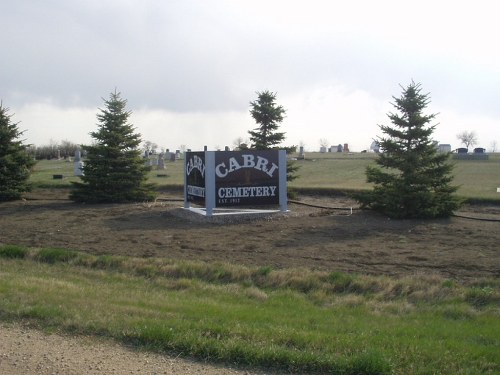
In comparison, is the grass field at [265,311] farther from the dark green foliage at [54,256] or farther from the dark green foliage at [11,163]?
the dark green foliage at [11,163]

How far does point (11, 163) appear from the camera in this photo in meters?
25.1

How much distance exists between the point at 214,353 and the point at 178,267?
5.91 metres

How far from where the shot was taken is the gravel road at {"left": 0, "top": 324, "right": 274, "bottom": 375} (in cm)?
551

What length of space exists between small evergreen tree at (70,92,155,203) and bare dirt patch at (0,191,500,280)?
90.7 inches

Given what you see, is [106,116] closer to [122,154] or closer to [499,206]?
[122,154]

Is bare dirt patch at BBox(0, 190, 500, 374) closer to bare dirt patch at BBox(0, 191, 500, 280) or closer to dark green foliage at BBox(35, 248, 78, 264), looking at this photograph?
bare dirt patch at BBox(0, 191, 500, 280)

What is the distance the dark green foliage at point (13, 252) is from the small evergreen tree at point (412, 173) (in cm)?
982

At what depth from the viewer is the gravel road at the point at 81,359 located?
551cm

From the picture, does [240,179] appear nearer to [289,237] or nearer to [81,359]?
[289,237]

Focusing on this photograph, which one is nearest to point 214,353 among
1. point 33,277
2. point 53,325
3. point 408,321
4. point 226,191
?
point 53,325

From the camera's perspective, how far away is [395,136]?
18.5 metres

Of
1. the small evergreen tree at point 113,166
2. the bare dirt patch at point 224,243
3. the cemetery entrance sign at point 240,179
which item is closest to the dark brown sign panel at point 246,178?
the cemetery entrance sign at point 240,179

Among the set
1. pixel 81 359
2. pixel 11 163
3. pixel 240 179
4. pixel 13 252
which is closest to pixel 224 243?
pixel 13 252

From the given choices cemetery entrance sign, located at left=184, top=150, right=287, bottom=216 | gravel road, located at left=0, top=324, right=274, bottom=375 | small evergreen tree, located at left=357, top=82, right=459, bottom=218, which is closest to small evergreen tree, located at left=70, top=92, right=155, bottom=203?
cemetery entrance sign, located at left=184, top=150, right=287, bottom=216
